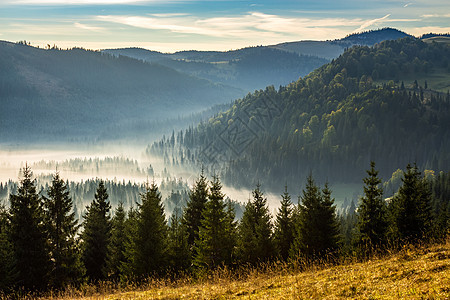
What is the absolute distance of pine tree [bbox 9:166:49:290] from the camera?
41438 millimetres

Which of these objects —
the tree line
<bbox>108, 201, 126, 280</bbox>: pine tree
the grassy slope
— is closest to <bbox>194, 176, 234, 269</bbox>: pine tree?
the tree line

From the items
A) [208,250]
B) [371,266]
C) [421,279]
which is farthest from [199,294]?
[208,250]

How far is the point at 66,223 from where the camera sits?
46031mm

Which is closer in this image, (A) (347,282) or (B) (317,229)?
(A) (347,282)

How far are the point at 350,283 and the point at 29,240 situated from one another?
35581 millimetres

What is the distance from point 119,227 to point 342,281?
39636mm

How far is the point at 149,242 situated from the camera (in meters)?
41.2

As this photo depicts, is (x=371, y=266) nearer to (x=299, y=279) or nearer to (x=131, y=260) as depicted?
(x=299, y=279)

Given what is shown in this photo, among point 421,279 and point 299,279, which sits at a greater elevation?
point 421,279

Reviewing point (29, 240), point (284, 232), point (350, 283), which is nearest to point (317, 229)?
point (284, 232)

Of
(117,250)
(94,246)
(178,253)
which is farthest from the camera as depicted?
(94,246)

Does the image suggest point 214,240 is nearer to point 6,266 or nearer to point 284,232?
point 284,232

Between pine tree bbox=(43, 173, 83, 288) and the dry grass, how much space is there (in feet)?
65.3

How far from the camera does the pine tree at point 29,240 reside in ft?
136
